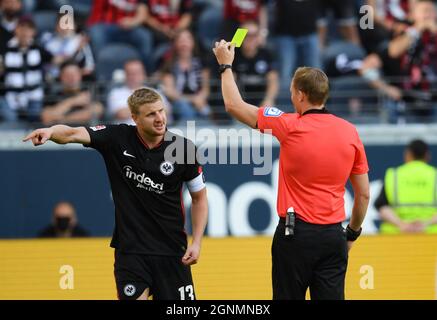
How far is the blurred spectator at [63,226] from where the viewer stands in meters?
12.9

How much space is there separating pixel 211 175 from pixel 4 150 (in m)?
2.74

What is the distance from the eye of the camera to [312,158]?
285 inches

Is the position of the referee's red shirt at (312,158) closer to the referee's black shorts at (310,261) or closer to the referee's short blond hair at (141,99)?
the referee's black shorts at (310,261)

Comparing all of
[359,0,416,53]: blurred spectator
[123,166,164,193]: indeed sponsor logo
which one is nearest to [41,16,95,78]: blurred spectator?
[359,0,416,53]: blurred spectator

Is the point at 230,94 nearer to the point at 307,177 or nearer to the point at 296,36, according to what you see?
the point at 307,177

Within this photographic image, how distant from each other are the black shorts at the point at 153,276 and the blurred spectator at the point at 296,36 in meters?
6.83

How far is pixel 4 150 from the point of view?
13.2 m

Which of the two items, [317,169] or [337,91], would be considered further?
[337,91]

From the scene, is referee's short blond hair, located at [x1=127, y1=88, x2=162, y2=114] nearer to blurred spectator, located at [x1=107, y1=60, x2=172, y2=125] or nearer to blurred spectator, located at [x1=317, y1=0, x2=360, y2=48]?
blurred spectator, located at [x1=107, y1=60, x2=172, y2=125]

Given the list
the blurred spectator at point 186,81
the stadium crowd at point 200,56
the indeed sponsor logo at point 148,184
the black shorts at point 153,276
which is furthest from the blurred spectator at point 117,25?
the black shorts at point 153,276

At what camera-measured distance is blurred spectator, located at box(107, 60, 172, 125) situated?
13250 millimetres

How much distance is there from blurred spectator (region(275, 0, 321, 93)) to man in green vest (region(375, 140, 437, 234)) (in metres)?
3.00
